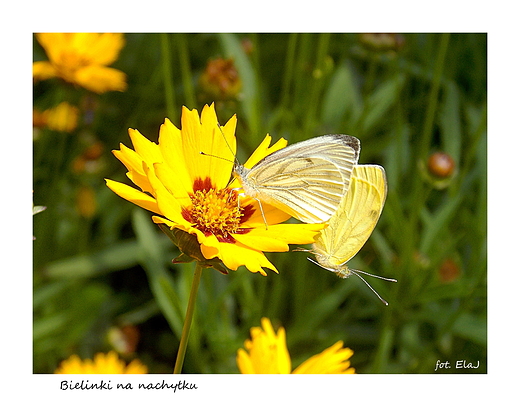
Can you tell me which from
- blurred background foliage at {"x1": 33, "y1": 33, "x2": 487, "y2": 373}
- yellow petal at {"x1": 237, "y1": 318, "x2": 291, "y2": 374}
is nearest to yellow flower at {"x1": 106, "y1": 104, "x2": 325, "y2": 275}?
yellow petal at {"x1": 237, "y1": 318, "x2": 291, "y2": 374}

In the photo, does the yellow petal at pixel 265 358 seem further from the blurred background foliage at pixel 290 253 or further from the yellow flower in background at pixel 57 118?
the yellow flower in background at pixel 57 118

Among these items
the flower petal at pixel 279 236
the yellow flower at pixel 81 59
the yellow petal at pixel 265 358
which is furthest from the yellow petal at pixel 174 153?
the yellow flower at pixel 81 59

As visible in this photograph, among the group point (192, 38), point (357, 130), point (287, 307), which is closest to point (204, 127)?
point (357, 130)

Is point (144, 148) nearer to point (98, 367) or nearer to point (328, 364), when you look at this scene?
point (328, 364)

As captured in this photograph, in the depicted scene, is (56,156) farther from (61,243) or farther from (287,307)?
(287,307)

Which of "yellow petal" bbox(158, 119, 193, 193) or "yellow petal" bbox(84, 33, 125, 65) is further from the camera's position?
"yellow petal" bbox(84, 33, 125, 65)

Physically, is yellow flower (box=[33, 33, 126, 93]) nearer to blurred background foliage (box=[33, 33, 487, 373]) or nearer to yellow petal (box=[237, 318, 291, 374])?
blurred background foliage (box=[33, 33, 487, 373])

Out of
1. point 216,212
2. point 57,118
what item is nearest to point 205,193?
point 216,212

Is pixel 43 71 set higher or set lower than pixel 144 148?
higher
